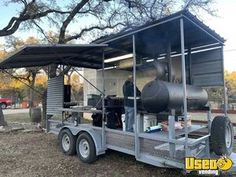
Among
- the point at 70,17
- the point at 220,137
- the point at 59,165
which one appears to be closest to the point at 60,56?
the point at 59,165

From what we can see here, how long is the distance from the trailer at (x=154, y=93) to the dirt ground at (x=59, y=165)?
346 millimetres

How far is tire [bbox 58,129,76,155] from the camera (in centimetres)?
701

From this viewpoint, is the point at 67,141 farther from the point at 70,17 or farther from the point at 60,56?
the point at 70,17

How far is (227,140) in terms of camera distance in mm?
5492

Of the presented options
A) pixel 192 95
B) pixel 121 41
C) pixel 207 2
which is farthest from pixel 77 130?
pixel 207 2

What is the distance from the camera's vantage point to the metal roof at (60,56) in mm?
6581

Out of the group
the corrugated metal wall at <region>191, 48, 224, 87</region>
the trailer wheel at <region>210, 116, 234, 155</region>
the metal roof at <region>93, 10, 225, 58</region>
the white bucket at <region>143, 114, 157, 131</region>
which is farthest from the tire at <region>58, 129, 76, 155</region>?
the corrugated metal wall at <region>191, 48, 224, 87</region>

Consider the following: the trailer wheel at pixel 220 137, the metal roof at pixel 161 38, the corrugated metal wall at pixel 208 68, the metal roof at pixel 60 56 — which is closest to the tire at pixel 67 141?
the metal roof at pixel 60 56

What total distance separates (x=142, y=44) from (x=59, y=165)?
3.83m

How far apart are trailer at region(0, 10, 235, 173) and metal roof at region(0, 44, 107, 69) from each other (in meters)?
0.03

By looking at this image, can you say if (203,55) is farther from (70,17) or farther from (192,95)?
(70,17)

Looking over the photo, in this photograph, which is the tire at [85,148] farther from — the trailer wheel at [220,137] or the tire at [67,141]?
the trailer wheel at [220,137]

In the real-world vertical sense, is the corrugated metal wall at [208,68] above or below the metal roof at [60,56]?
below

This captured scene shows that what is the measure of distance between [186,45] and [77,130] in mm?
3754
